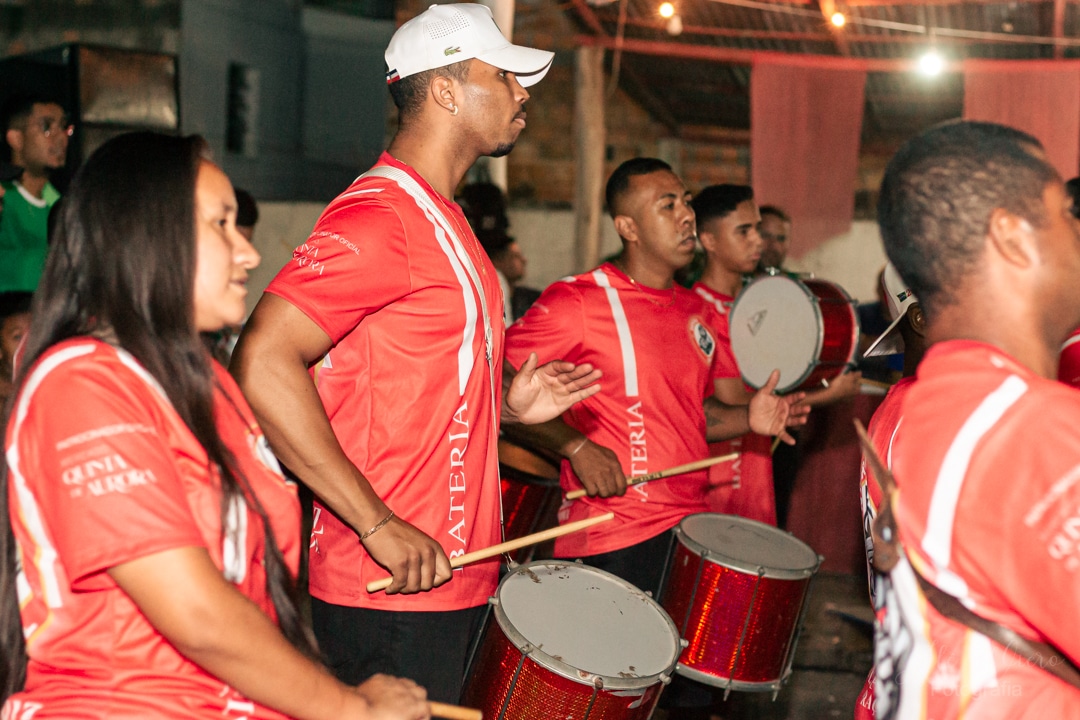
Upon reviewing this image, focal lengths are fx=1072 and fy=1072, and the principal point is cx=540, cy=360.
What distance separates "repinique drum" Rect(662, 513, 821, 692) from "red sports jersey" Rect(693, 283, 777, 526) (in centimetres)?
79

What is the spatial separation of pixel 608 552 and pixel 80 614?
240cm

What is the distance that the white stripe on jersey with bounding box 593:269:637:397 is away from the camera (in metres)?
3.84

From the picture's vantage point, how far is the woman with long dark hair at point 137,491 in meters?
1.54

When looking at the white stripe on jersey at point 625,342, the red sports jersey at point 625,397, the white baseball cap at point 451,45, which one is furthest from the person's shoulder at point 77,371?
the white stripe on jersey at point 625,342

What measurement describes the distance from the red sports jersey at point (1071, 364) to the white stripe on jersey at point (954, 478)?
102cm

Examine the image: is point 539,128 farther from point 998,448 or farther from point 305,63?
point 998,448

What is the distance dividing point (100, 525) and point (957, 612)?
1.23m

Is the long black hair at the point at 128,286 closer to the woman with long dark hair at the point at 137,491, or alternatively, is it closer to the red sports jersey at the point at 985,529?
the woman with long dark hair at the point at 137,491

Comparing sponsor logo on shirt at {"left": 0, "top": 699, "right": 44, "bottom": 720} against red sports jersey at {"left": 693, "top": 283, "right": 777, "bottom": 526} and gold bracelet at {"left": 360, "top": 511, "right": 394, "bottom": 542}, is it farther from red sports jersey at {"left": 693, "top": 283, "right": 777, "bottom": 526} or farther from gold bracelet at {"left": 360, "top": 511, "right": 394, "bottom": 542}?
red sports jersey at {"left": 693, "top": 283, "right": 777, "bottom": 526}

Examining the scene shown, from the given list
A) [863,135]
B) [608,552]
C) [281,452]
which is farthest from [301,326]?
[863,135]

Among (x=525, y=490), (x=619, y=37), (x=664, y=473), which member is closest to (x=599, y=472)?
(x=664, y=473)

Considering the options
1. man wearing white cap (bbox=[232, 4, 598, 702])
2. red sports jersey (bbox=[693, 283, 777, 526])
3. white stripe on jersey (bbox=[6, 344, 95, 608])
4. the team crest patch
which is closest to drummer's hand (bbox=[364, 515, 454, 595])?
man wearing white cap (bbox=[232, 4, 598, 702])

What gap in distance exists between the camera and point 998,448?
4.69ft

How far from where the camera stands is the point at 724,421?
13.9ft
